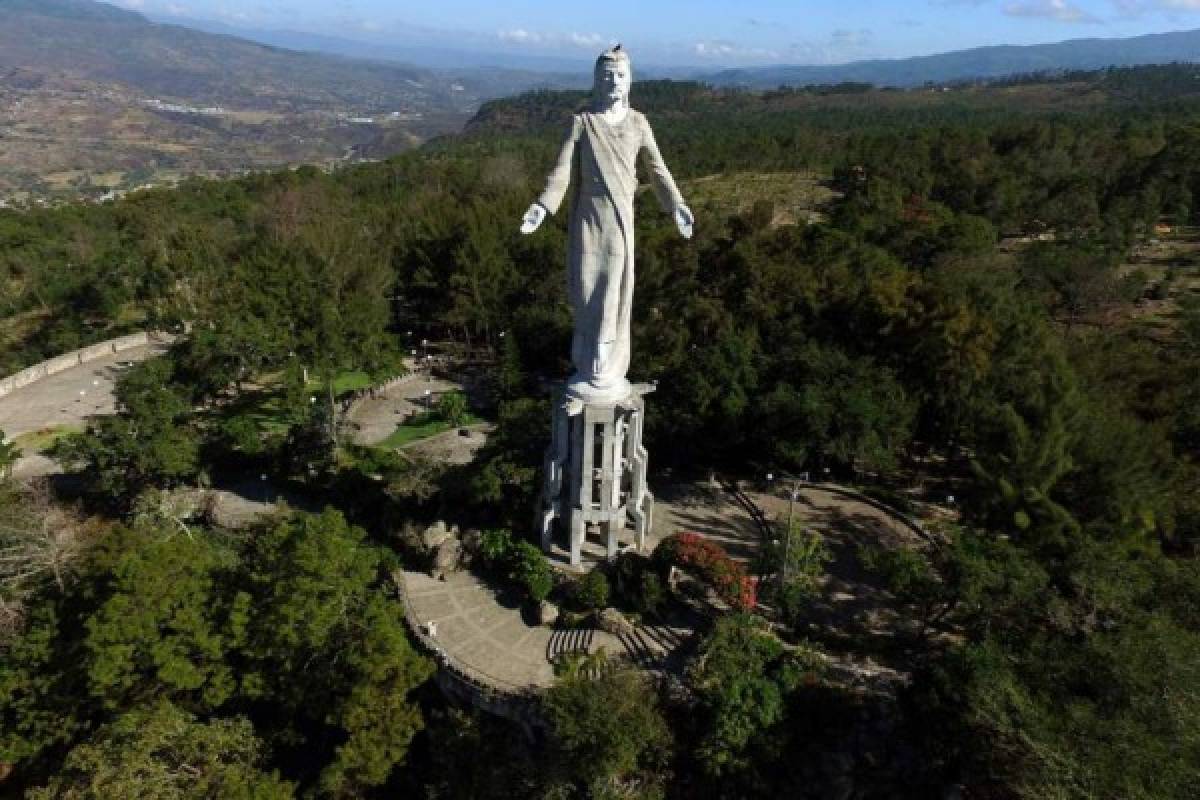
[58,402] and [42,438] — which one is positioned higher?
[58,402]

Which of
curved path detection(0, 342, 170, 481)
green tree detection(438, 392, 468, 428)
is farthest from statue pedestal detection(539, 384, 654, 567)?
curved path detection(0, 342, 170, 481)

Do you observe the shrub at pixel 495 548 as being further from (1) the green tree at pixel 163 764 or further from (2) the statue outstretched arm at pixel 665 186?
(2) the statue outstretched arm at pixel 665 186

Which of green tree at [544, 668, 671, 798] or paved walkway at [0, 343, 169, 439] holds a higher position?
green tree at [544, 668, 671, 798]

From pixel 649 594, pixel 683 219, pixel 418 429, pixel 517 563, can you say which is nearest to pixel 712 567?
pixel 649 594

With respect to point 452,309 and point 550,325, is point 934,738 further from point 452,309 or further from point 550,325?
point 452,309

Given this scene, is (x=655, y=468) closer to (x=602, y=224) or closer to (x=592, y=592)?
(x=592, y=592)

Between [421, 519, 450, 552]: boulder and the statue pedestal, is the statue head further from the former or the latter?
[421, 519, 450, 552]: boulder

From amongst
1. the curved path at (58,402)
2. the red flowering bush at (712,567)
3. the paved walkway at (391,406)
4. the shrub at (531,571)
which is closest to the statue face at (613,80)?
the red flowering bush at (712,567)
